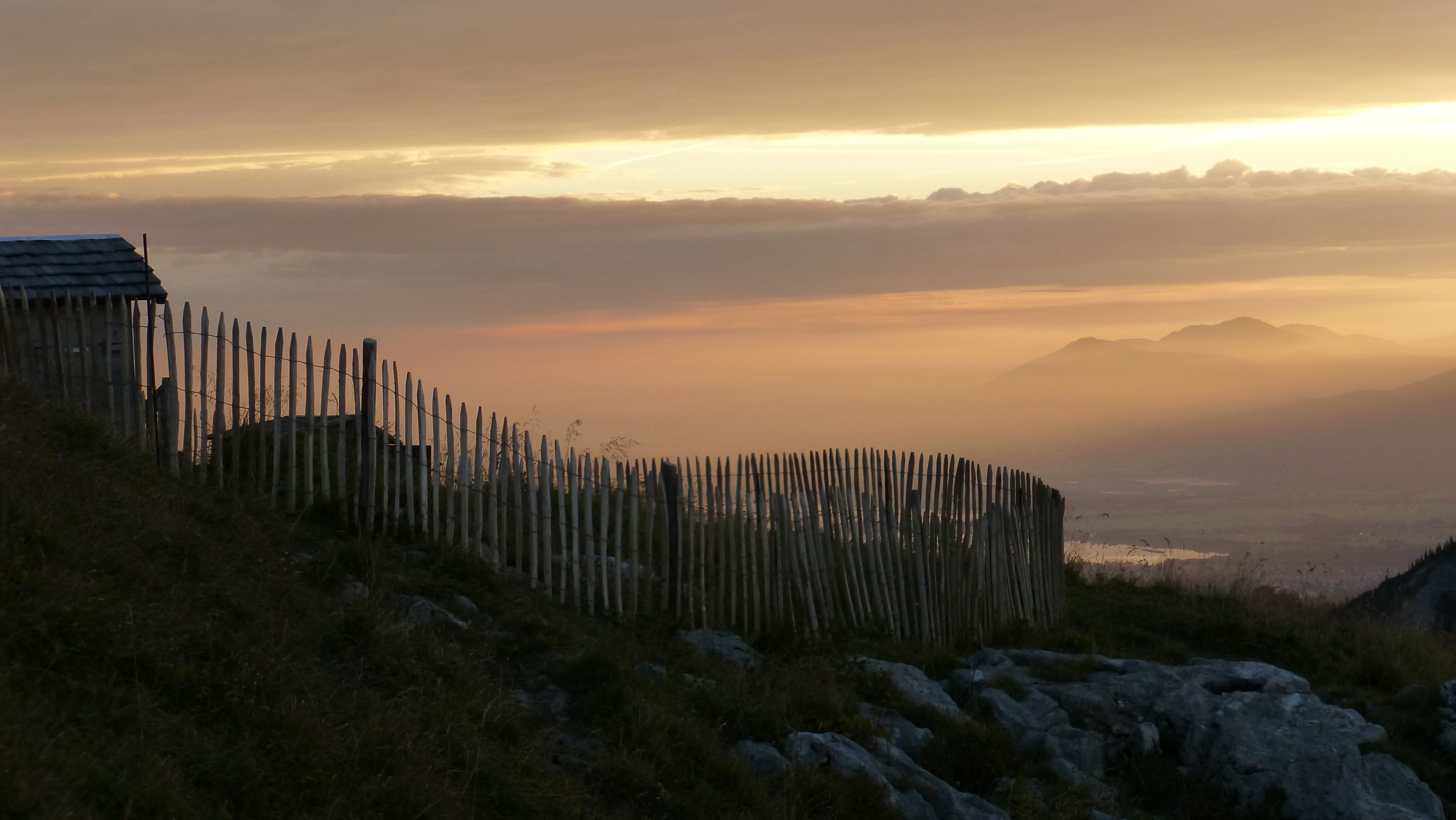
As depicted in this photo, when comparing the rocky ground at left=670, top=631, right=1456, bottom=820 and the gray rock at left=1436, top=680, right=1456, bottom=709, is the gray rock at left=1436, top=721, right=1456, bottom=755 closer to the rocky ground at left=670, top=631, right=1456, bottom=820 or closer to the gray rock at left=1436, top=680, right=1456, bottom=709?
the rocky ground at left=670, top=631, right=1456, bottom=820

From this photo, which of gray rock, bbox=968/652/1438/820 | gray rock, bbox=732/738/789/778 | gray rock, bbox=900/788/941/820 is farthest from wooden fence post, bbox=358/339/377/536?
gray rock, bbox=968/652/1438/820

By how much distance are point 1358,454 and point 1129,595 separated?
20078 centimetres

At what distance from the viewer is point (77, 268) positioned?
11047 mm

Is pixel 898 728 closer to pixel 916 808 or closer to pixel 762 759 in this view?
pixel 916 808

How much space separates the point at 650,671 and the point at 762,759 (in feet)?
4.35

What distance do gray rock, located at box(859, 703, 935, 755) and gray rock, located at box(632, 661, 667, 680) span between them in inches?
58.5

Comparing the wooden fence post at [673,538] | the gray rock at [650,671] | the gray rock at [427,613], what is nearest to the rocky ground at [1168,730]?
the wooden fence post at [673,538]

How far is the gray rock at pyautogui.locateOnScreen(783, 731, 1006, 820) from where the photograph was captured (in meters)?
8.01

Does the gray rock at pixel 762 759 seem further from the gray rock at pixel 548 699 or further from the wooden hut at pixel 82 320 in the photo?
the wooden hut at pixel 82 320

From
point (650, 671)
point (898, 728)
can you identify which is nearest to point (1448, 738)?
point (898, 728)

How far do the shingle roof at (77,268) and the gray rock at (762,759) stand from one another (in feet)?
23.1

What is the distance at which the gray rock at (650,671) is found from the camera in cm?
885

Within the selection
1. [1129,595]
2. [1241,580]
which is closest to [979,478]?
[1129,595]

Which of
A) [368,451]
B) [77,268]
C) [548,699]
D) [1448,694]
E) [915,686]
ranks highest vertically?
[77,268]
